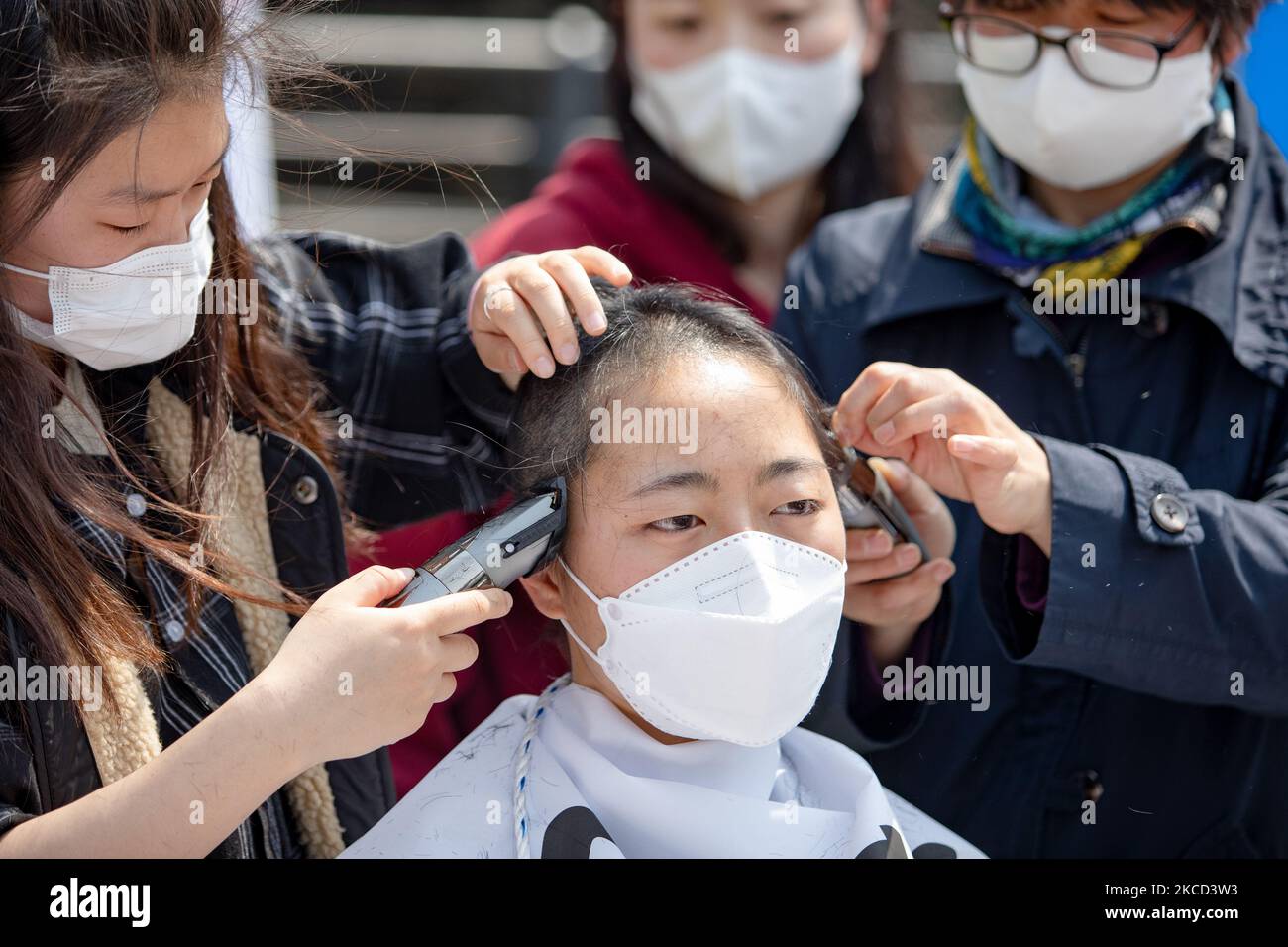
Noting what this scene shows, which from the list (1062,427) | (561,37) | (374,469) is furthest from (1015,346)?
(561,37)

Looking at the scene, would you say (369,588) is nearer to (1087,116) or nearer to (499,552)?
(499,552)

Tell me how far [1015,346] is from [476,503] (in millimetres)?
838

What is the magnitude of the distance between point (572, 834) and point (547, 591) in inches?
12.7

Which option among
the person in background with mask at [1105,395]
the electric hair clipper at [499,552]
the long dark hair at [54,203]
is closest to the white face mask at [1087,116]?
the person in background with mask at [1105,395]

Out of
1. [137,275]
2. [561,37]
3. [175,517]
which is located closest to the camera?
[137,275]

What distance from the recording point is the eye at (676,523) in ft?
5.71

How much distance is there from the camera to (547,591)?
187 cm

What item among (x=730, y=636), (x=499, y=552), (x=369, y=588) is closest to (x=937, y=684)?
(x=730, y=636)

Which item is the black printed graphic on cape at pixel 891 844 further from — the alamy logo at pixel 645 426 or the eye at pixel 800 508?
the alamy logo at pixel 645 426

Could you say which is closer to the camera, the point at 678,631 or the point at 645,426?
the point at 678,631

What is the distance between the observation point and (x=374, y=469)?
2.13 meters

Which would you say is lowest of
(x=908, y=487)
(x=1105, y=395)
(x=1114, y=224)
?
(x=908, y=487)
